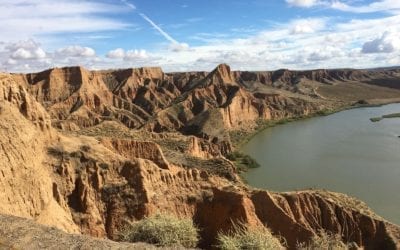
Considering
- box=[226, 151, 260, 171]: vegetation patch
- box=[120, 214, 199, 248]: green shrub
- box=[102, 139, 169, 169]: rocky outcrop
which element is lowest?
box=[226, 151, 260, 171]: vegetation patch

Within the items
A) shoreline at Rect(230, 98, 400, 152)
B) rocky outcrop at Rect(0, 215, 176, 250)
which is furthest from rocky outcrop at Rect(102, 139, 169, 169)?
shoreline at Rect(230, 98, 400, 152)

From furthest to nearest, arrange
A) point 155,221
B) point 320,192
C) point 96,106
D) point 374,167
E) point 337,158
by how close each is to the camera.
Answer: point 96,106, point 337,158, point 374,167, point 320,192, point 155,221

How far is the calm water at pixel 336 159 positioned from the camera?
1818 inches

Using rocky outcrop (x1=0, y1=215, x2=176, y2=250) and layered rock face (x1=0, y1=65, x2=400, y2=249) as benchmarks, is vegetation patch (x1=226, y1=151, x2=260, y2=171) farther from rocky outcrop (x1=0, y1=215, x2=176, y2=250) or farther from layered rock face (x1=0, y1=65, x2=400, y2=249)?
rocky outcrop (x1=0, y1=215, x2=176, y2=250)

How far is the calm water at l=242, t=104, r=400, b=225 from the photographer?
46188 mm

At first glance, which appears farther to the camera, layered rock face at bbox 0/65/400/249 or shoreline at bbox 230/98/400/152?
shoreline at bbox 230/98/400/152

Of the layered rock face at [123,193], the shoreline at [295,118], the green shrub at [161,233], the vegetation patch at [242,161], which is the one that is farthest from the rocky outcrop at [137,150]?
the shoreline at [295,118]

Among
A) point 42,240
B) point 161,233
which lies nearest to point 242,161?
point 161,233

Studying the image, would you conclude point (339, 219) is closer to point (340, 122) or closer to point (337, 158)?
point (337, 158)

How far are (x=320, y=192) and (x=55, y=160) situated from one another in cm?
1849

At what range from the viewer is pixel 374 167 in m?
55.6

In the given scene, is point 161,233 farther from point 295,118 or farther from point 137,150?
point 295,118

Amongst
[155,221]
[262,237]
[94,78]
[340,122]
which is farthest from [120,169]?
[94,78]

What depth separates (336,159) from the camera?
203ft
